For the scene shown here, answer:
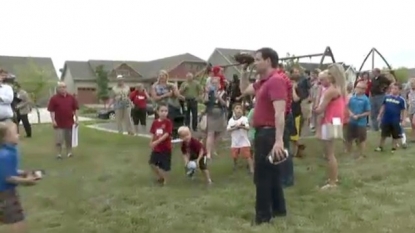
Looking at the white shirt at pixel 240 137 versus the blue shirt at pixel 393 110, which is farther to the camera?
the blue shirt at pixel 393 110

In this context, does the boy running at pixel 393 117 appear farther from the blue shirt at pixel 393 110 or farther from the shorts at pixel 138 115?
the shorts at pixel 138 115

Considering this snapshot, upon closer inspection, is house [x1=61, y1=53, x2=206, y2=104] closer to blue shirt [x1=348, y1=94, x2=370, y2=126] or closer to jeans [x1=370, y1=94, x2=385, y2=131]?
jeans [x1=370, y1=94, x2=385, y2=131]

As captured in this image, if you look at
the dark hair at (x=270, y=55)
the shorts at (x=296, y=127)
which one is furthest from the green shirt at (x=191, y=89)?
the dark hair at (x=270, y=55)

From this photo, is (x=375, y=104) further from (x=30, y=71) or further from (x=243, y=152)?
(x=30, y=71)

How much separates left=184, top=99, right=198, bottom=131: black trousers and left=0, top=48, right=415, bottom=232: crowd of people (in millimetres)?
24

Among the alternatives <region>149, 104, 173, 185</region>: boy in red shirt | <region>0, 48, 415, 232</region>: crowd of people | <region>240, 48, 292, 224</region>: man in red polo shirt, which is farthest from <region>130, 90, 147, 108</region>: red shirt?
<region>240, 48, 292, 224</region>: man in red polo shirt

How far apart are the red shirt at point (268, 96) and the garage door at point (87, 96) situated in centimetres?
6946

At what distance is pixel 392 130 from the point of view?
11.4m

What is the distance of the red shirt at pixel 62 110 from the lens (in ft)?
38.9

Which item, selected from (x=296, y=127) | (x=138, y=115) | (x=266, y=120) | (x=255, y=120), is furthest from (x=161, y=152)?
(x=138, y=115)

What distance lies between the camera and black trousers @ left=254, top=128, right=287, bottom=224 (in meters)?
5.75

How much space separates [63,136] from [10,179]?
718 cm

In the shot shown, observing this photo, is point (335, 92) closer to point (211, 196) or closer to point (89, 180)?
point (211, 196)

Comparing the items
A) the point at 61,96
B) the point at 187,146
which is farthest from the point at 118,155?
the point at 187,146
